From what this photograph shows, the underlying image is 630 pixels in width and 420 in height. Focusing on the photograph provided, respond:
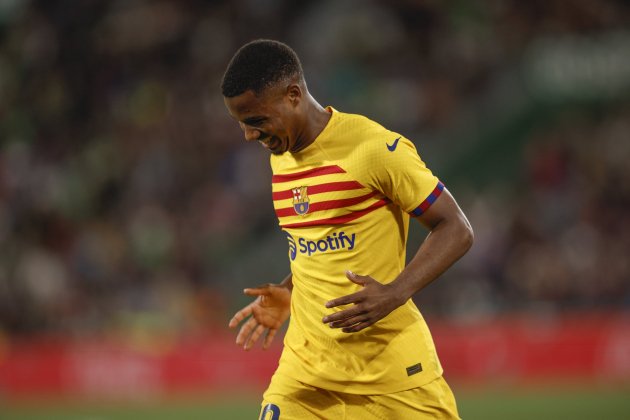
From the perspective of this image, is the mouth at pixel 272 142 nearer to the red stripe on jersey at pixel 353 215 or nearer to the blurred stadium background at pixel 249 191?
the red stripe on jersey at pixel 353 215

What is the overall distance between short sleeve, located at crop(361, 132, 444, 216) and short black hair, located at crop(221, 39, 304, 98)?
0.52 metres

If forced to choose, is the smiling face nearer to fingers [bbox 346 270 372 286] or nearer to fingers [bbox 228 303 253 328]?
fingers [bbox 346 270 372 286]

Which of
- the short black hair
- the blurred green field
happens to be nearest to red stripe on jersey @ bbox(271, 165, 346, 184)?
the short black hair

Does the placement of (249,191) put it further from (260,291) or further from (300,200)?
(300,200)

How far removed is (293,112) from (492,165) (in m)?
11.3

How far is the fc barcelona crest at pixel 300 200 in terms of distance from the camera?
488 centimetres

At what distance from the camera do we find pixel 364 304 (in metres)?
4.35

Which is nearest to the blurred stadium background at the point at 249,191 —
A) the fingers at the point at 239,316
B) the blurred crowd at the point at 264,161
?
the blurred crowd at the point at 264,161

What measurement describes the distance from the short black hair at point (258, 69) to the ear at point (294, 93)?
4cm

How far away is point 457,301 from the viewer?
46.2ft

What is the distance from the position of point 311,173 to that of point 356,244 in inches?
15.7

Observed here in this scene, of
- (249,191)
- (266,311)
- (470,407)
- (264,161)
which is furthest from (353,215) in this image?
(249,191)

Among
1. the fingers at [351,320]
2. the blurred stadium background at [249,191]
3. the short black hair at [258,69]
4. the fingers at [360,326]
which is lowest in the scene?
the fingers at [360,326]

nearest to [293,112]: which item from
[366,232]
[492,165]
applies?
[366,232]
